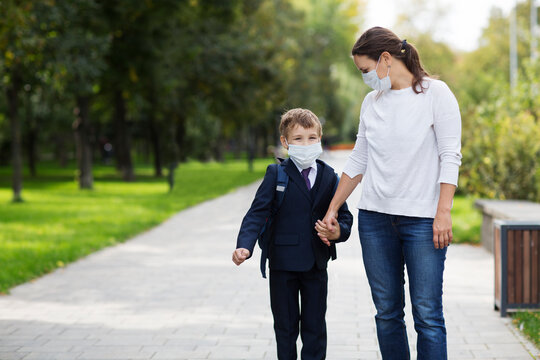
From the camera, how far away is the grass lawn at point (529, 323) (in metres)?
5.38

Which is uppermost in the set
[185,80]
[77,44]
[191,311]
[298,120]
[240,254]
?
[77,44]

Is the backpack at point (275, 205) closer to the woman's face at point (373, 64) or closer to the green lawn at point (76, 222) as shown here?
the woman's face at point (373, 64)

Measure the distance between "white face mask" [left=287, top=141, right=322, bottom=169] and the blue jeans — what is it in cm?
39

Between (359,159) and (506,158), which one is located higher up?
(359,159)

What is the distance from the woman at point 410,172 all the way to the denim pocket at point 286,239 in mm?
377

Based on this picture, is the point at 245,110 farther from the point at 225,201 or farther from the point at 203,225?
the point at 203,225

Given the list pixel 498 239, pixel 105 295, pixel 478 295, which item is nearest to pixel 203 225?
pixel 105 295

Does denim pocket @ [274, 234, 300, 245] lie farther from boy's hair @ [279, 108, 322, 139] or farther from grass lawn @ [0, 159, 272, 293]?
grass lawn @ [0, 159, 272, 293]

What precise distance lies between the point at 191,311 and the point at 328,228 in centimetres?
317

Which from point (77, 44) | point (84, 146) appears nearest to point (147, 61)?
point (84, 146)

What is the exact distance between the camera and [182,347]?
532 centimetres

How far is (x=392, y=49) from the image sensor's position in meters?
3.50

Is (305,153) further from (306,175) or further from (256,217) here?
(256,217)

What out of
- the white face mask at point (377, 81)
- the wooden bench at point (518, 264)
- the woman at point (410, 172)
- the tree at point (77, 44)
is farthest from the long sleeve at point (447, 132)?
the tree at point (77, 44)
